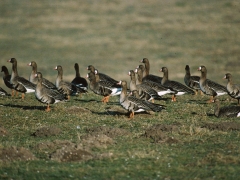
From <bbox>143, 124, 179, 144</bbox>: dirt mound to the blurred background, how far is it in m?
21.9

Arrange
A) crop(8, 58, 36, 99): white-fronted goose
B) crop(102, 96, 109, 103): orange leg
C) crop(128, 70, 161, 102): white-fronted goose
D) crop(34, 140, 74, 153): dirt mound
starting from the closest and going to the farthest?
1. crop(34, 140, 74, 153): dirt mound
2. crop(128, 70, 161, 102): white-fronted goose
3. crop(102, 96, 109, 103): orange leg
4. crop(8, 58, 36, 99): white-fronted goose

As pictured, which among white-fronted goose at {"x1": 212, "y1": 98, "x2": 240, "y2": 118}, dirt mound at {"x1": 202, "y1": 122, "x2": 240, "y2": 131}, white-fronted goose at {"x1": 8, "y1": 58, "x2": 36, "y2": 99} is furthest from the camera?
white-fronted goose at {"x1": 8, "y1": 58, "x2": 36, "y2": 99}

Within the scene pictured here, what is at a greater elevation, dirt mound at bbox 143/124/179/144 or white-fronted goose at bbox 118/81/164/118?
white-fronted goose at bbox 118/81/164/118

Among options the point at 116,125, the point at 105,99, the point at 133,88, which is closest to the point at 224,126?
the point at 116,125

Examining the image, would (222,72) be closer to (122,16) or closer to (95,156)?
(122,16)

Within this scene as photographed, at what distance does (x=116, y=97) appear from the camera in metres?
26.7

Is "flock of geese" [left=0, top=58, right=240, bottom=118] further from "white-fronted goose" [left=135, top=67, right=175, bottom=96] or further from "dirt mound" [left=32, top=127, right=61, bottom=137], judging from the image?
"dirt mound" [left=32, top=127, right=61, bottom=137]

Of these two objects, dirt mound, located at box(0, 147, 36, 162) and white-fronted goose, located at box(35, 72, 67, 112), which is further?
white-fronted goose, located at box(35, 72, 67, 112)

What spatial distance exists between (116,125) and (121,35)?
38.2m

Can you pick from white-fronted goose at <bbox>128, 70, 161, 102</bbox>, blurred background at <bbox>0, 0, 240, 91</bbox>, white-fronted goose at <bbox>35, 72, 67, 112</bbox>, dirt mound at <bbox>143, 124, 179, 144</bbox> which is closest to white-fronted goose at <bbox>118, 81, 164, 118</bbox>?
dirt mound at <bbox>143, 124, 179, 144</bbox>

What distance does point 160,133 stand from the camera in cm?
1664

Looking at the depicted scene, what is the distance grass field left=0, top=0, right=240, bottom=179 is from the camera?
45.4ft

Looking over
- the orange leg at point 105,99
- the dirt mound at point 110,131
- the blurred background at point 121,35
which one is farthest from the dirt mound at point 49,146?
the blurred background at point 121,35

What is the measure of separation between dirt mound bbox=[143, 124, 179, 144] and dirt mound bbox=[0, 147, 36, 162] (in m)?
3.43
